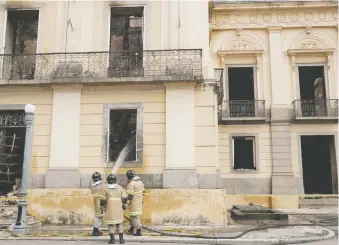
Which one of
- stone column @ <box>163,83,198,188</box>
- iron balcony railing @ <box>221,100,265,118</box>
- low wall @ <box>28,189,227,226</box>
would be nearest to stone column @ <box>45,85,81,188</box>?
low wall @ <box>28,189,227,226</box>

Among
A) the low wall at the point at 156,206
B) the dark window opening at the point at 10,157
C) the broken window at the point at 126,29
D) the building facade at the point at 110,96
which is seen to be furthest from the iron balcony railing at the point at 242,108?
the dark window opening at the point at 10,157

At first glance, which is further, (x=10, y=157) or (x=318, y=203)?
(x=318, y=203)

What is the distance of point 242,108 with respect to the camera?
20.1 meters

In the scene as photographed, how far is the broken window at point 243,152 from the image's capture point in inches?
784

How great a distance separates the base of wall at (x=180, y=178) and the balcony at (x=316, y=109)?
1026 cm

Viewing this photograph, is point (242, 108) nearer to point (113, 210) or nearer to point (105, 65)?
point (105, 65)

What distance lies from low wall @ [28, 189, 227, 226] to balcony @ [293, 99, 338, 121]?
34.1 feet

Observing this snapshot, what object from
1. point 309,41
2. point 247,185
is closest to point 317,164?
point 247,185

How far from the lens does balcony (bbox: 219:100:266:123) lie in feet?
64.2

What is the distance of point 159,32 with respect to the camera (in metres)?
12.4

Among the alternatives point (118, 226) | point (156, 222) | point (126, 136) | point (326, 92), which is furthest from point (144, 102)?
point (326, 92)

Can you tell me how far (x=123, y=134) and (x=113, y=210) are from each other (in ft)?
14.0

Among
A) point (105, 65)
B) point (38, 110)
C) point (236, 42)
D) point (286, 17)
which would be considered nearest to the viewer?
point (38, 110)

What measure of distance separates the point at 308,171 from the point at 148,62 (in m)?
13.8
